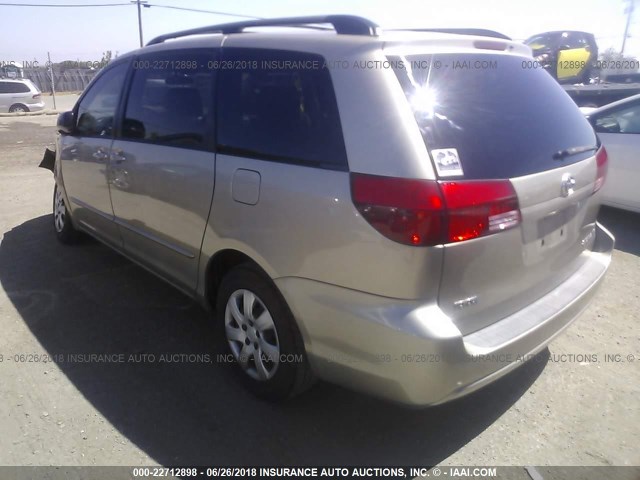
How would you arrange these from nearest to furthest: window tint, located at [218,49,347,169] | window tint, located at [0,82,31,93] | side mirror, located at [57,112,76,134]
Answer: window tint, located at [218,49,347,169] < side mirror, located at [57,112,76,134] < window tint, located at [0,82,31,93]

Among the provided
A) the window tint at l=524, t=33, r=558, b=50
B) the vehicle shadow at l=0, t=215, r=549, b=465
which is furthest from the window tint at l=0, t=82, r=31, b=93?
the vehicle shadow at l=0, t=215, r=549, b=465

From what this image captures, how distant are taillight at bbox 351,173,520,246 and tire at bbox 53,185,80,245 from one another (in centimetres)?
377

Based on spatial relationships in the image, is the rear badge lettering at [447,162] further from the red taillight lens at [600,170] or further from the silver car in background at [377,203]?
the red taillight lens at [600,170]

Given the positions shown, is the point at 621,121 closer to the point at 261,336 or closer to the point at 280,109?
the point at 280,109

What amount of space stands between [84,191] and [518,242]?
348 centimetres

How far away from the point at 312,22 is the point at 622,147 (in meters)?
4.38

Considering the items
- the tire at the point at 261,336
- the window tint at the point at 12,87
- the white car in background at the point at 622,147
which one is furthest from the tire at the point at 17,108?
the tire at the point at 261,336

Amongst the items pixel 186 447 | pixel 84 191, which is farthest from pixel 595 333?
pixel 84 191

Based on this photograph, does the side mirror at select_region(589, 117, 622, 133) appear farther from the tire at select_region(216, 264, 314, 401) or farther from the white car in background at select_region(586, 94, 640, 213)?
the tire at select_region(216, 264, 314, 401)

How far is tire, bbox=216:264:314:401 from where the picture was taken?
8.10 ft

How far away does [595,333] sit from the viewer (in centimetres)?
343

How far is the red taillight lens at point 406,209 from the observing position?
6.35ft

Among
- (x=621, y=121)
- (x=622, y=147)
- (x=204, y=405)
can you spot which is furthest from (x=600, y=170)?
(x=621, y=121)

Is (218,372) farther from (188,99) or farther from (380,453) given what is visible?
(188,99)
